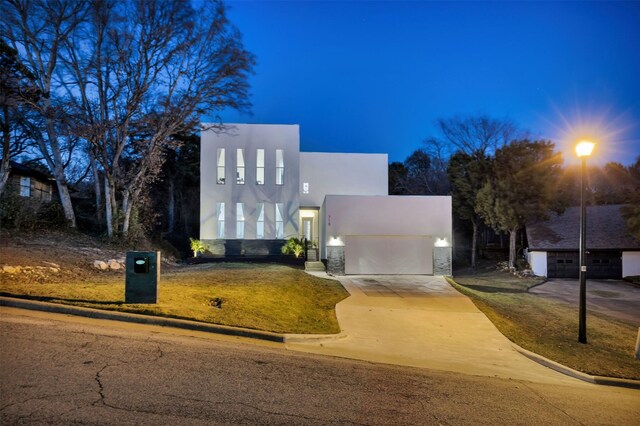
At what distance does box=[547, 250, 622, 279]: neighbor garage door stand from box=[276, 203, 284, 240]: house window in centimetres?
1888

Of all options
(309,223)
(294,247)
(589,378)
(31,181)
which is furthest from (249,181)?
(589,378)

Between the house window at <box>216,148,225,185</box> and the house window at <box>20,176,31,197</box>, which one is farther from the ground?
the house window at <box>216,148,225,185</box>

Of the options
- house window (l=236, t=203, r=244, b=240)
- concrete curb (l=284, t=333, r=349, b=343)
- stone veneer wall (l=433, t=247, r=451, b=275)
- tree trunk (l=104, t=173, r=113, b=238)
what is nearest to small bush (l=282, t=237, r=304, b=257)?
house window (l=236, t=203, r=244, b=240)

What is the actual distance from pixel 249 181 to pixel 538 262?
21.7 meters

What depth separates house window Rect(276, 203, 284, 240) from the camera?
88.6 ft

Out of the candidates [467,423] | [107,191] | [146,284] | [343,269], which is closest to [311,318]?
[146,284]

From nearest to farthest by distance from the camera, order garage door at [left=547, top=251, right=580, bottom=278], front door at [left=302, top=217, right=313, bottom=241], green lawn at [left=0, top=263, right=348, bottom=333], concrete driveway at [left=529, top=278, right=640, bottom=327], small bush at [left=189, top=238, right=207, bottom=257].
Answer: green lawn at [left=0, top=263, right=348, bottom=333], concrete driveway at [left=529, top=278, right=640, bottom=327], small bush at [left=189, top=238, right=207, bottom=257], garage door at [left=547, top=251, right=580, bottom=278], front door at [left=302, top=217, right=313, bottom=241]

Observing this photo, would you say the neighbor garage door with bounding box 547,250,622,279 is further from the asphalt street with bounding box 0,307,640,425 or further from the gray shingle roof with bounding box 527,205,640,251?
the asphalt street with bounding box 0,307,640,425

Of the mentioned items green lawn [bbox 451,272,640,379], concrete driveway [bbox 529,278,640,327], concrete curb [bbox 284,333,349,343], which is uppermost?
concrete curb [bbox 284,333,349,343]

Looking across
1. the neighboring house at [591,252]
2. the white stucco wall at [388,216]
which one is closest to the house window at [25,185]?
the white stucco wall at [388,216]

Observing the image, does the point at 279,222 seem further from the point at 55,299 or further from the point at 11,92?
the point at 55,299

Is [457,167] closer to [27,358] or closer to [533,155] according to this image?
[533,155]

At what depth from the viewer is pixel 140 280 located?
855 centimetres

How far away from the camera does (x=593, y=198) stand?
40188 mm
